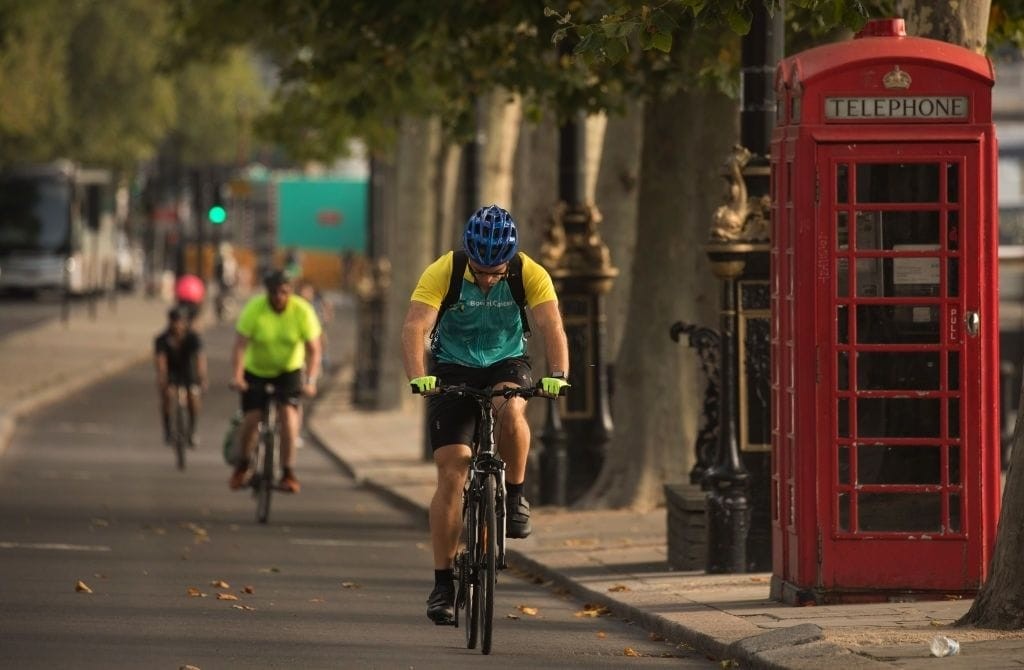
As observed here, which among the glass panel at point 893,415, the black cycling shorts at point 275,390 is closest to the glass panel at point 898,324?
the glass panel at point 893,415

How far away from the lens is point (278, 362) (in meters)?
17.7

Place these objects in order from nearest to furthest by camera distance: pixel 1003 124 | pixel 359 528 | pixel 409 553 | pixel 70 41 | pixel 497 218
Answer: pixel 497 218, pixel 409 553, pixel 359 528, pixel 70 41, pixel 1003 124

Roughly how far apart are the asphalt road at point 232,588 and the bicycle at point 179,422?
0.72 feet

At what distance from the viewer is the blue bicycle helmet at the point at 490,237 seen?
1012cm

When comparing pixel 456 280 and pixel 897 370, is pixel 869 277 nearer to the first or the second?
pixel 897 370

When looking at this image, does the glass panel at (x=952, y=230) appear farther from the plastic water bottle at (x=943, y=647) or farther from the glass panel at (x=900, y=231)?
the plastic water bottle at (x=943, y=647)

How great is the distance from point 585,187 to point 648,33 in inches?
339

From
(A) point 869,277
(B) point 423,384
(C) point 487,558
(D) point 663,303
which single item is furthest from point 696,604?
(D) point 663,303

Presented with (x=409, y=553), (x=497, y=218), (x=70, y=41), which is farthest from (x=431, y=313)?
(x=70, y=41)

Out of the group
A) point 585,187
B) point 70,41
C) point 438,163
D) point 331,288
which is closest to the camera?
point 585,187

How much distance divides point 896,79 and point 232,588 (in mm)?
4159

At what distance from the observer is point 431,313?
33.7 feet

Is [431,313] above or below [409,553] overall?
above

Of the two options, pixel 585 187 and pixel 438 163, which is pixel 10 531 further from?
pixel 438 163
